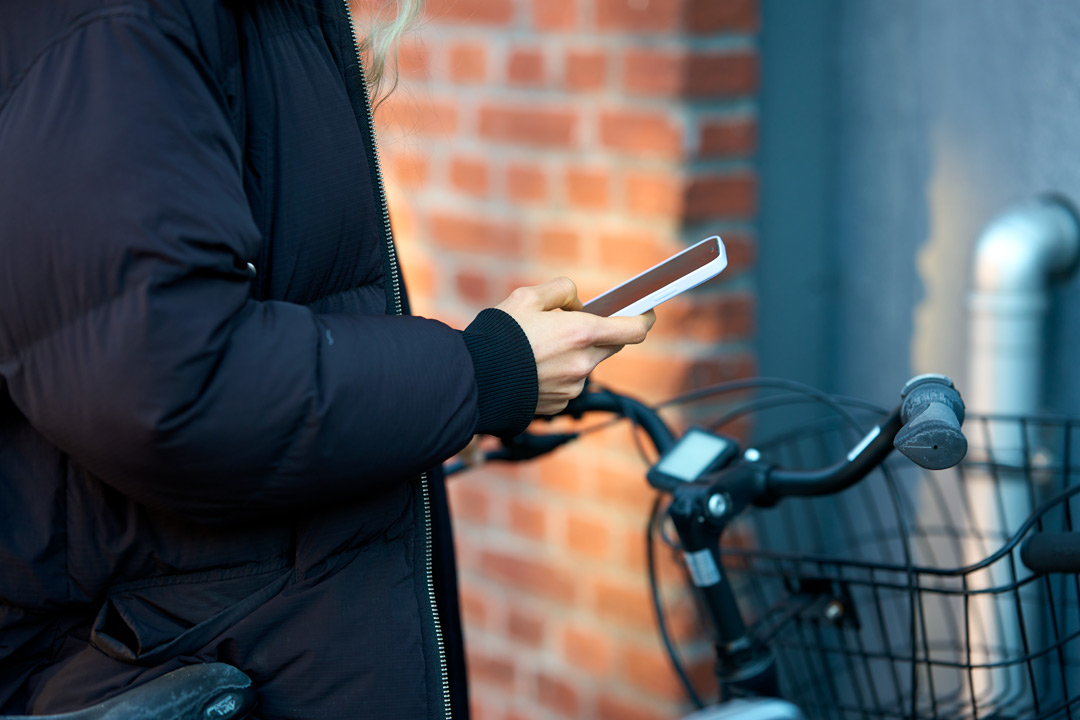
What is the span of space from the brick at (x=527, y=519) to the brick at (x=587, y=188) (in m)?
0.57

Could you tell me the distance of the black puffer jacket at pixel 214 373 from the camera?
0.73m

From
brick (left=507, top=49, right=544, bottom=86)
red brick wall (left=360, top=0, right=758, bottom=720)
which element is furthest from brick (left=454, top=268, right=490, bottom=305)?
brick (left=507, top=49, right=544, bottom=86)

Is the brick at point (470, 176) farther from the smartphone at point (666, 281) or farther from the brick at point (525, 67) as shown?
the smartphone at point (666, 281)

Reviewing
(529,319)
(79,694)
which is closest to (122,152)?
(529,319)

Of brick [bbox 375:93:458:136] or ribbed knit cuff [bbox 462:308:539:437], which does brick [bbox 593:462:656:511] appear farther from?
ribbed knit cuff [bbox 462:308:539:437]

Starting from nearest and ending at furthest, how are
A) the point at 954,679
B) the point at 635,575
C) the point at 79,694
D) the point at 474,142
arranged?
the point at 79,694, the point at 954,679, the point at 635,575, the point at 474,142

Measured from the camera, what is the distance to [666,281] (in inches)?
37.5

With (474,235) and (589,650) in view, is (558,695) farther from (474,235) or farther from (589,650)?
(474,235)

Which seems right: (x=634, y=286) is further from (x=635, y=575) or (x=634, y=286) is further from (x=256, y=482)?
(x=635, y=575)

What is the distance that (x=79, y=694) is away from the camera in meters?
0.91

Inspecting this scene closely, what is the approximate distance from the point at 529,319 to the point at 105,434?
14.4 inches

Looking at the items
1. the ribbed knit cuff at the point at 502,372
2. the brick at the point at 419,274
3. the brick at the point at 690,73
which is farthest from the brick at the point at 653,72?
the ribbed knit cuff at the point at 502,372

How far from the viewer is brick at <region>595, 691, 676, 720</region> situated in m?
1.80

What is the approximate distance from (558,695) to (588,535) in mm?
345
